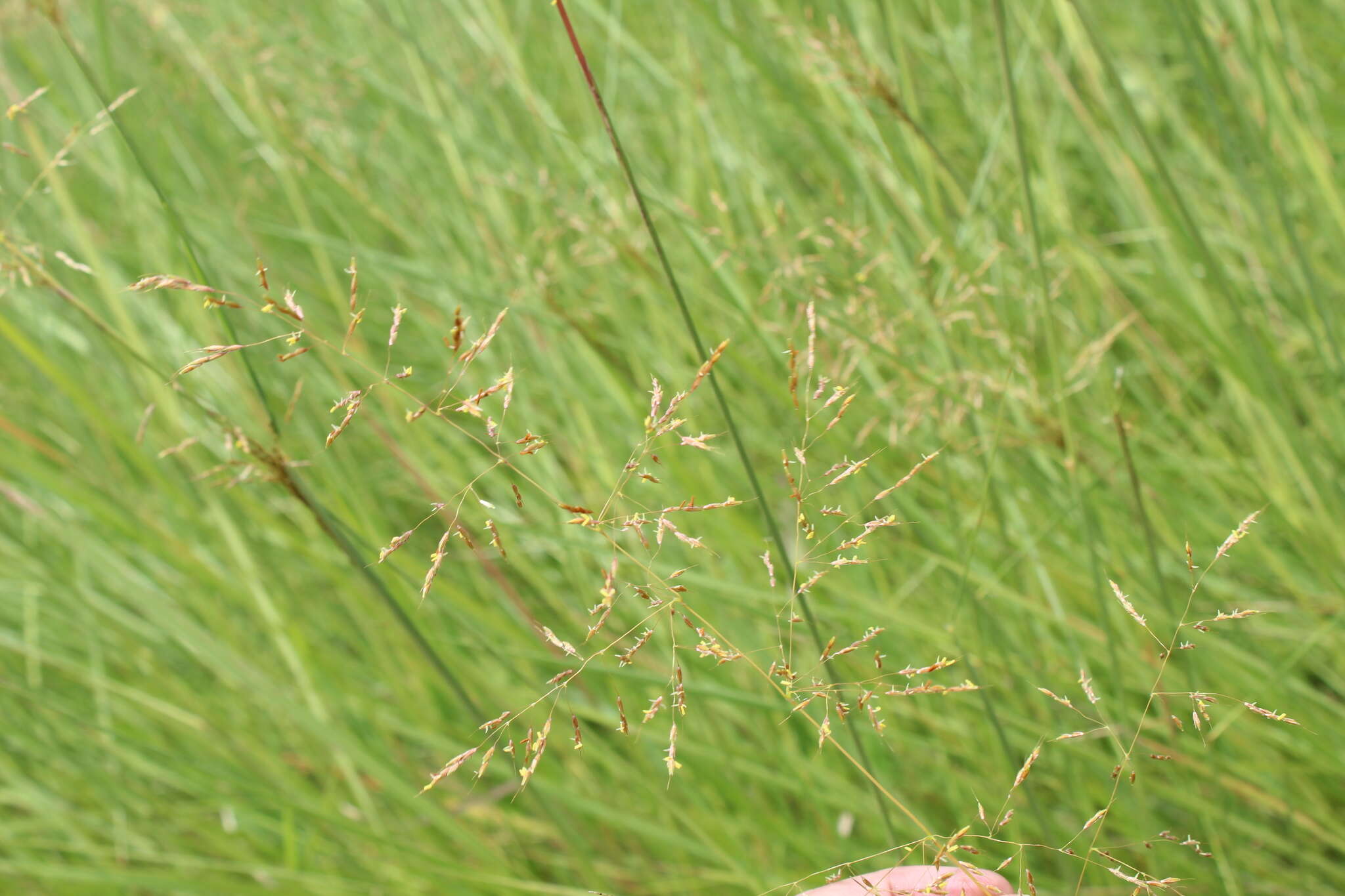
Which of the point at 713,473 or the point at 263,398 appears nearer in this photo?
the point at 263,398

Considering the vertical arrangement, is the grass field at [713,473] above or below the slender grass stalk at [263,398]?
below

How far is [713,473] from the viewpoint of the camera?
1313 mm

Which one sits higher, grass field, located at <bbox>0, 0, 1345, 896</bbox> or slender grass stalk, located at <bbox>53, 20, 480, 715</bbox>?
slender grass stalk, located at <bbox>53, 20, 480, 715</bbox>

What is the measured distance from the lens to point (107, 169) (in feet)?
Answer: 5.55

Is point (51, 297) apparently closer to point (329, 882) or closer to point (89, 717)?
point (89, 717)

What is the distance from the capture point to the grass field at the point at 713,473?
98cm

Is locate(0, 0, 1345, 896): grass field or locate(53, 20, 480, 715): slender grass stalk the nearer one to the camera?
locate(53, 20, 480, 715): slender grass stalk

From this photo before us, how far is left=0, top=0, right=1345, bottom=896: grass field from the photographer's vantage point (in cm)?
98

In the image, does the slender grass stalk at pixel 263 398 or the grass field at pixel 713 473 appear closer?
the slender grass stalk at pixel 263 398

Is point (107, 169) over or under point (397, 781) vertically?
over

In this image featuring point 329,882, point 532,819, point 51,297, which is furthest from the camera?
point 51,297

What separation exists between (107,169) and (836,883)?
5.51 ft

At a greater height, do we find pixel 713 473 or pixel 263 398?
pixel 263 398

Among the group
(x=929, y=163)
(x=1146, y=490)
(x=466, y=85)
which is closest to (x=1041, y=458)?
(x=1146, y=490)
